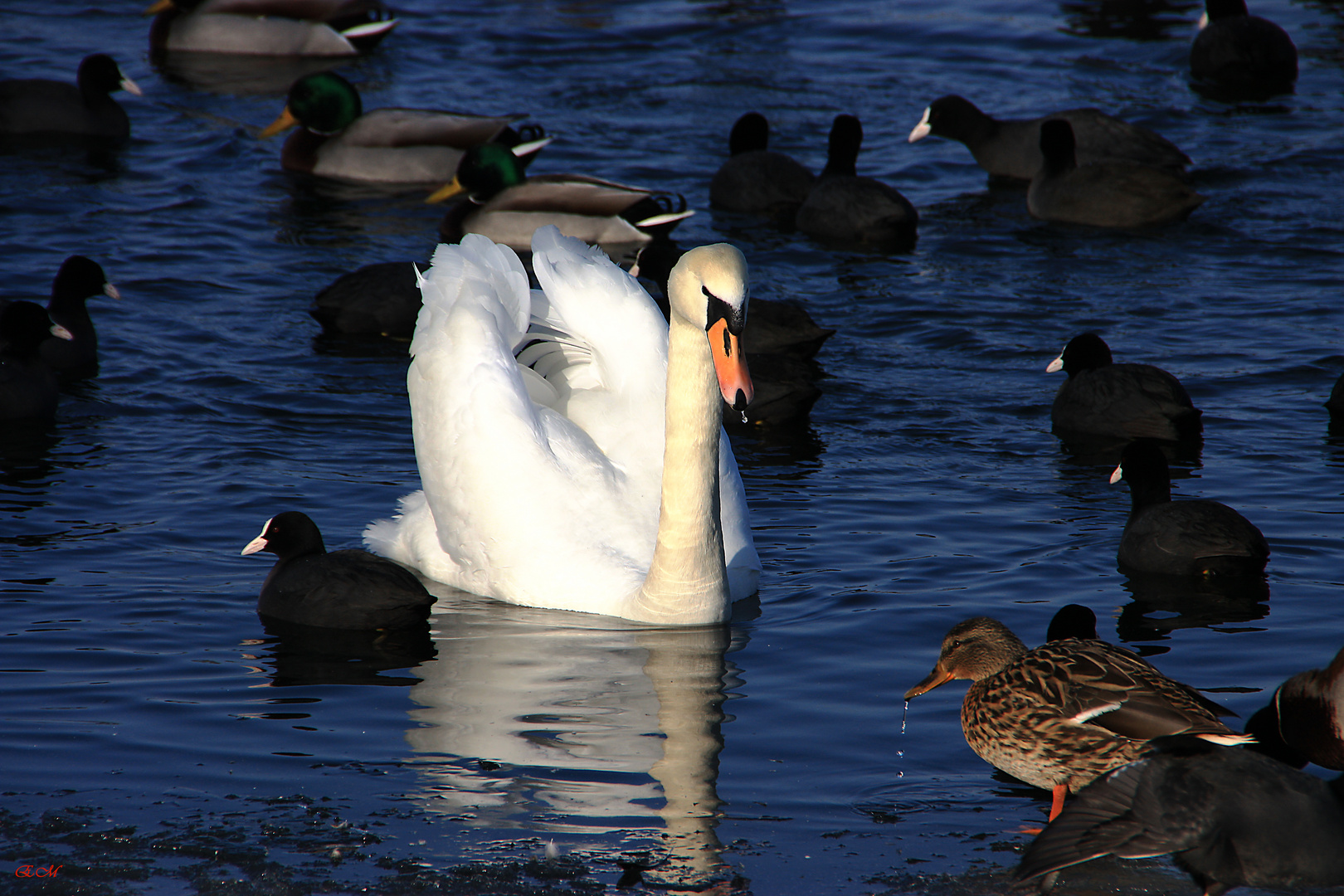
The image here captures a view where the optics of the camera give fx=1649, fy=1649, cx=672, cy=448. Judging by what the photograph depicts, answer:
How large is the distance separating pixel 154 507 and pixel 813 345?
4232mm

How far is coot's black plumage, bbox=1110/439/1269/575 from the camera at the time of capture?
7.29 metres

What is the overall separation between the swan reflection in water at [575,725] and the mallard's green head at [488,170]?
22.6 feet

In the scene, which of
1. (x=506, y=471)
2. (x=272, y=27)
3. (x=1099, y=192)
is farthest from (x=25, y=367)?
(x=272, y=27)

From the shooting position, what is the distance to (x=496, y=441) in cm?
694

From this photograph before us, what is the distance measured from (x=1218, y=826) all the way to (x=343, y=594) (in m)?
3.71

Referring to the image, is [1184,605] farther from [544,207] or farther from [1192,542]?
[544,207]

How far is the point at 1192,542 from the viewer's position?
23.9ft

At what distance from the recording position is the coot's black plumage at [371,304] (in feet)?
36.4

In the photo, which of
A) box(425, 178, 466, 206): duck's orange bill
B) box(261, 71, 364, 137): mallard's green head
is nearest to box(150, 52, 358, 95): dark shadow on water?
box(261, 71, 364, 137): mallard's green head

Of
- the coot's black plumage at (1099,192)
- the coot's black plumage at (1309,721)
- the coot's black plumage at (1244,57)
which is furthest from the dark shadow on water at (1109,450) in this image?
the coot's black plumage at (1244,57)

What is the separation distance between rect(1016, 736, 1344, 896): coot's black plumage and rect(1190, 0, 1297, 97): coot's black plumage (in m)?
14.6

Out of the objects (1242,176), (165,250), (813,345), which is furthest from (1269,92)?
(165,250)

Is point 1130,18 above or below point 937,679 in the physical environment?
above

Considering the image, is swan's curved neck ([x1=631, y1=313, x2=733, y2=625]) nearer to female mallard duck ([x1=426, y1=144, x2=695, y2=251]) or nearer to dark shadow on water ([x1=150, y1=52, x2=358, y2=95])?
female mallard duck ([x1=426, y1=144, x2=695, y2=251])
